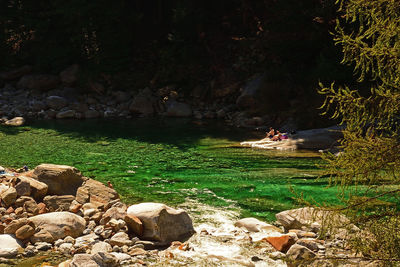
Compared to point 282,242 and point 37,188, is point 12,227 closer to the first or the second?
point 37,188

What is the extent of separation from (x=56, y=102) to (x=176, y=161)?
1103cm

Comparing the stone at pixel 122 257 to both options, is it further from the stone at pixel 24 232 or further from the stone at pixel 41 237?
the stone at pixel 24 232

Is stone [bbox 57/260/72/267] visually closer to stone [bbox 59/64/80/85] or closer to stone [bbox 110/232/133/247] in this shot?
stone [bbox 110/232/133/247]

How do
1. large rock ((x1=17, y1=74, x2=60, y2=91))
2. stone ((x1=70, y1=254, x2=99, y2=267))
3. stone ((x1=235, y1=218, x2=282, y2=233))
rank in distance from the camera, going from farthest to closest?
1. large rock ((x1=17, y1=74, x2=60, y2=91))
2. stone ((x1=235, y1=218, x2=282, y2=233))
3. stone ((x1=70, y1=254, x2=99, y2=267))

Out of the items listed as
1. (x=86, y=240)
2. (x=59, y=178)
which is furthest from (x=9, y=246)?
(x=59, y=178)

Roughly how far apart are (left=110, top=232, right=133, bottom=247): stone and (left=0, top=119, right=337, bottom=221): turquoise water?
5.85ft

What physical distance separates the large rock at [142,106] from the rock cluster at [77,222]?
12.2m

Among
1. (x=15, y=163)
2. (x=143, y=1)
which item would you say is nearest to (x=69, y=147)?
(x=15, y=163)

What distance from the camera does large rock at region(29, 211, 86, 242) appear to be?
598 centimetres

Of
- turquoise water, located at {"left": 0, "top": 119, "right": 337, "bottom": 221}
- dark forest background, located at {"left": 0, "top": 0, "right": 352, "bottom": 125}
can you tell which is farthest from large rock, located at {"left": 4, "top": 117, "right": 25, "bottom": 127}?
dark forest background, located at {"left": 0, "top": 0, "right": 352, "bottom": 125}

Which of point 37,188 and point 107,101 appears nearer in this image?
point 37,188

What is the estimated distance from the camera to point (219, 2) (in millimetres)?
22078

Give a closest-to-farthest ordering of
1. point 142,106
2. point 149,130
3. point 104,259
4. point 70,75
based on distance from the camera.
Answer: point 104,259
point 149,130
point 142,106
point 70,75

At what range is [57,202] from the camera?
22.6 feet
